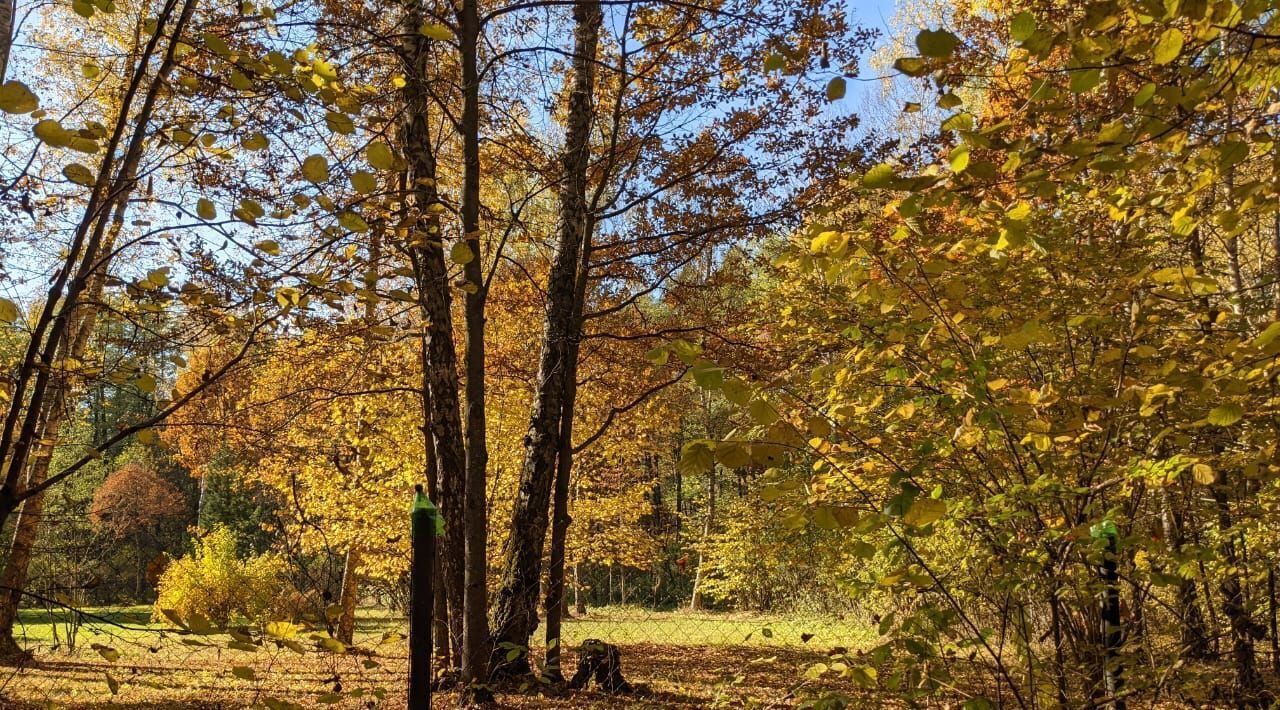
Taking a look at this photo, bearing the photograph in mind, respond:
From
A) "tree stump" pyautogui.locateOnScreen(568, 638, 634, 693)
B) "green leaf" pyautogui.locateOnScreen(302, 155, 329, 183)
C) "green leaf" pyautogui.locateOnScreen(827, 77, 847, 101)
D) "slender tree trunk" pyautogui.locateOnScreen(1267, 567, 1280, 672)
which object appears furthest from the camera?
"tree stump" pyautogui.locateOnScreen(568, 638, 634, 693)

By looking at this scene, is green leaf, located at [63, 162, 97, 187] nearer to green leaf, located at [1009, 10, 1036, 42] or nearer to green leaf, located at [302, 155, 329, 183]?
green leaf, located at [302, 155, 329, 183]

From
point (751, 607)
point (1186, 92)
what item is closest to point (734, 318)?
point (1186, 92)

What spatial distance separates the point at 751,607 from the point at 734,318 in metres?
13.3

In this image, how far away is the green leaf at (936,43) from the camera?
127cm

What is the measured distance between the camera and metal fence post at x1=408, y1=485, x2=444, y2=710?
245 cm

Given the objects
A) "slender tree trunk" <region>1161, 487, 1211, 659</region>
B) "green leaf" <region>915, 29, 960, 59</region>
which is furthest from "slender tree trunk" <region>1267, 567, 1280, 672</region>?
"green leaf" <region>915, 29, 960, 59</region>

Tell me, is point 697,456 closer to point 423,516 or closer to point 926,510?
point 926,510

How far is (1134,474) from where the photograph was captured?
1.91m

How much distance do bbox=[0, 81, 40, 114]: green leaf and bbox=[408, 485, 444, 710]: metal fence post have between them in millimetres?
1439

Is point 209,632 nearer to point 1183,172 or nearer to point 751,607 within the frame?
point 1183,172

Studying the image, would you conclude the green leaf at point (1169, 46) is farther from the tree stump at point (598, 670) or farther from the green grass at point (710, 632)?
the green grass at point (710, 632)

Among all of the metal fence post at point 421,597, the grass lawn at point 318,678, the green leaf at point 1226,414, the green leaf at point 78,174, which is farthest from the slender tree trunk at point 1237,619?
A: the green leaf at point 78,174

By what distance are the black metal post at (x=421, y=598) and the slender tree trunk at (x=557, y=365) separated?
2.92m

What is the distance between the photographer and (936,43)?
1.29 m
